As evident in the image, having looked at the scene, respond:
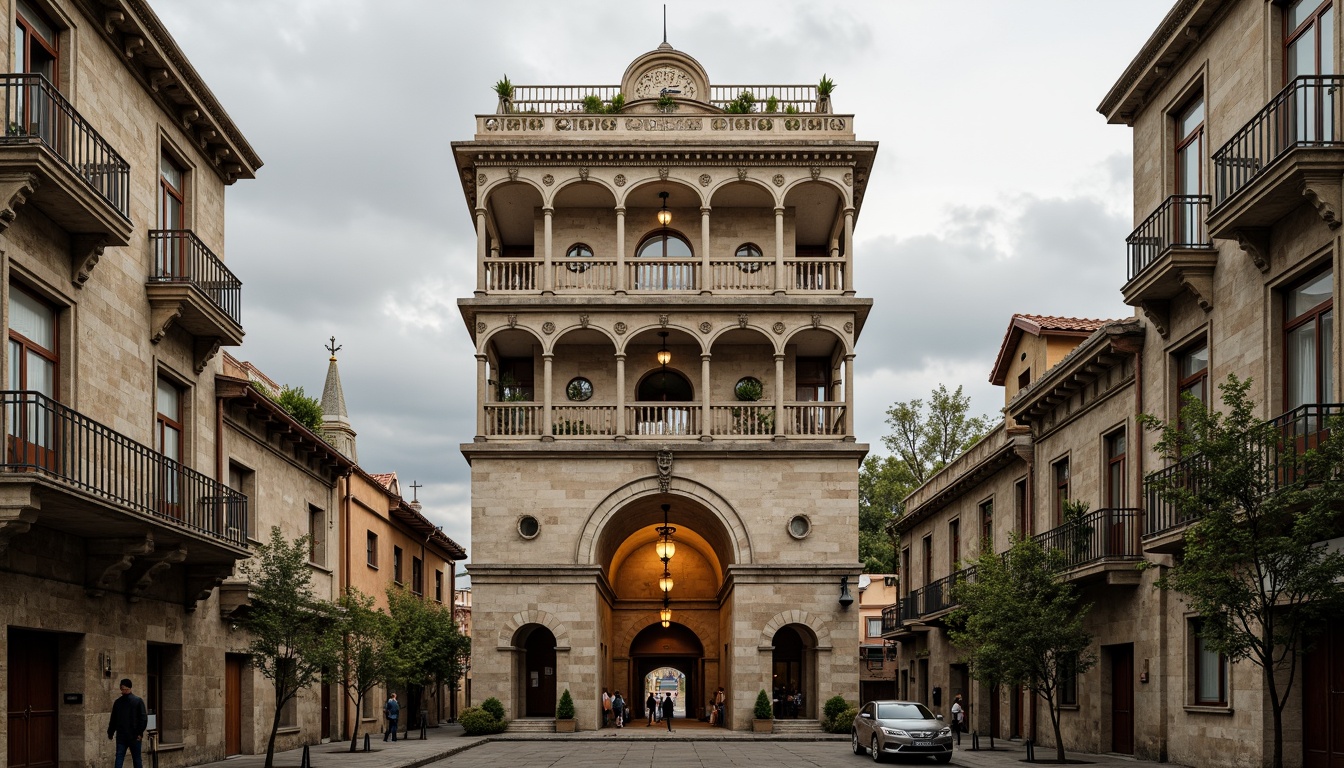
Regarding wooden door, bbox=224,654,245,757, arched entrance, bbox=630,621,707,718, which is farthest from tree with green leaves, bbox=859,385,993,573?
wooden door, bbox=224,654,245,757

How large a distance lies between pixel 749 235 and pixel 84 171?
26649mm

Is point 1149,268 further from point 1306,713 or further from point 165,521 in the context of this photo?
point 165,521

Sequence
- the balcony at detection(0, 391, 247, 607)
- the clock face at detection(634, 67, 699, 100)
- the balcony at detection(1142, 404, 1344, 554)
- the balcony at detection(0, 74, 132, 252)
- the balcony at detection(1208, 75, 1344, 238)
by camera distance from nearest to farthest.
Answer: the balcony at detection(0, 391, 247, 607)
the balcony at detection(1142, 404, 1344, 554)
the balcony at detection(0, 74, 132, 252)
the balcony at detection(1208, 75, 1344, 238)
the clock face at detection(634, 67, 699, 100)

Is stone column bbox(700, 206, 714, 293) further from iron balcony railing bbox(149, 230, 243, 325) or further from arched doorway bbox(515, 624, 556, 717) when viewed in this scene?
iron balcony railing bbox(149, 230, 243, 325)

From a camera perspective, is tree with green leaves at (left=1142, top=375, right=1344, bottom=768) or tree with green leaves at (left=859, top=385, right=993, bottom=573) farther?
tree with green leaves at (left=859, top=385, right=993, bottom=573)

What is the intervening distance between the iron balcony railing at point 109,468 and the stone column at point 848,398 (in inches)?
775

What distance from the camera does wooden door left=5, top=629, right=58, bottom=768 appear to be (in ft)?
58.5

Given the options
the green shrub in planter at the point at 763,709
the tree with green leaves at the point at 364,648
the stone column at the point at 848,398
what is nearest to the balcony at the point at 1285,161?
the tree with green leaves at the point at 364,648

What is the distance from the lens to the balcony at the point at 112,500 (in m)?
15.5

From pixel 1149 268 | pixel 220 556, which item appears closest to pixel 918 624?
pixel 1149 268

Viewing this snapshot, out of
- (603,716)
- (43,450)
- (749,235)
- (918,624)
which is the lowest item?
(603,716)

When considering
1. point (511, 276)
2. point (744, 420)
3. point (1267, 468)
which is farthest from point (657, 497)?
point (1267, 468)

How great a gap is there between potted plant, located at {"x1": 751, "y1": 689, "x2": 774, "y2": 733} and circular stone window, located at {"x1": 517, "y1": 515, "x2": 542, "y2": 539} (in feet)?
26.0

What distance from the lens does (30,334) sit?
58.8 feet
